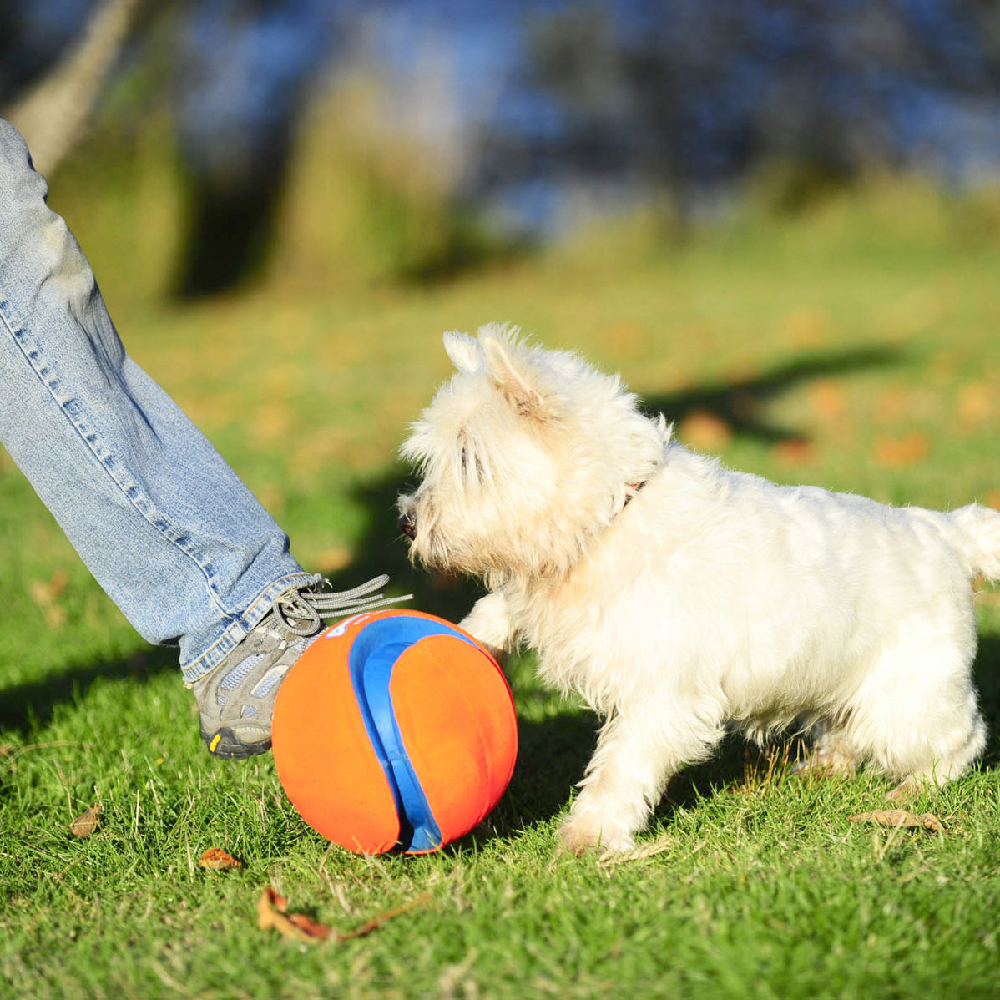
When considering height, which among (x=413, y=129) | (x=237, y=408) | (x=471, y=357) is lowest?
(x=237, y=408)

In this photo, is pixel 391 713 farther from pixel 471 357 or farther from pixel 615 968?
pixel 471 357

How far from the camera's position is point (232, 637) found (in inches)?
137

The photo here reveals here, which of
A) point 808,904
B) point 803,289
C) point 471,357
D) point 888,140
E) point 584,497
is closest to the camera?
point 808,904

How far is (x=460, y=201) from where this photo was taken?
20.7 meters

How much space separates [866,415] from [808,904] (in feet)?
23.3

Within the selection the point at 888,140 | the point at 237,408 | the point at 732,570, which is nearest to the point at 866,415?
the point at 237,408

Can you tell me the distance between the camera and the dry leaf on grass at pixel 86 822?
131 inches

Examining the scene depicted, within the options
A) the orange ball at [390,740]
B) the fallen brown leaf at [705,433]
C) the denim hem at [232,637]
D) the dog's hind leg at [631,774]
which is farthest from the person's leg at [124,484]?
the fallen brown leaf at [705,433]

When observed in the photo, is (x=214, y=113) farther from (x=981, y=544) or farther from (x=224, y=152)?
(x=981, y=544)

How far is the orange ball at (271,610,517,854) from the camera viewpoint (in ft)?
9.53

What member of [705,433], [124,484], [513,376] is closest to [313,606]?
[124,484]

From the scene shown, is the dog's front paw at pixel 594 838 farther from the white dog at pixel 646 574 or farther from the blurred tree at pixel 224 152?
the blurred tree at pixel 224 152

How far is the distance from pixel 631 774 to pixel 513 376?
117 cm

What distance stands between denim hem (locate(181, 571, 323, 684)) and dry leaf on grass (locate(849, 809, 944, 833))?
190 cm
